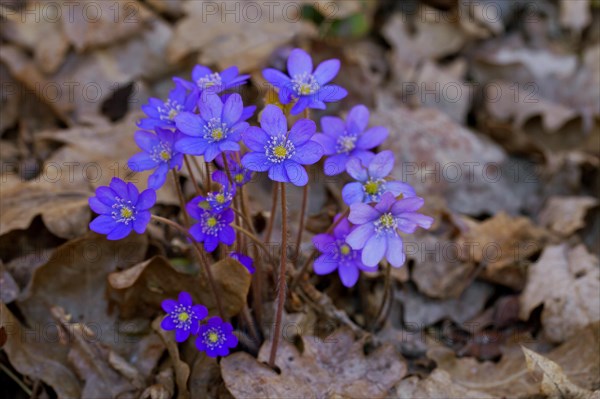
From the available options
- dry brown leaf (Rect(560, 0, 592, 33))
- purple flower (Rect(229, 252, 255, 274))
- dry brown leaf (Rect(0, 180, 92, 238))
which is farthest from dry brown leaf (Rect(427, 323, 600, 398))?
dry brown leaf (Rect(560, 0, 592, 33))

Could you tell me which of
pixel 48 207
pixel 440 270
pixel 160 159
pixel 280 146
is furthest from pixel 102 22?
pixel 440 270

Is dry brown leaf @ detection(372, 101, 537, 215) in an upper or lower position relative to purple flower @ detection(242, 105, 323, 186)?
lower

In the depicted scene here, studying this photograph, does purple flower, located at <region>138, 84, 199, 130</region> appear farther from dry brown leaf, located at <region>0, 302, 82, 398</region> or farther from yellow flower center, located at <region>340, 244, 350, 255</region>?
dry brown leaf, located at <region>0, 302, 82, 398</region>

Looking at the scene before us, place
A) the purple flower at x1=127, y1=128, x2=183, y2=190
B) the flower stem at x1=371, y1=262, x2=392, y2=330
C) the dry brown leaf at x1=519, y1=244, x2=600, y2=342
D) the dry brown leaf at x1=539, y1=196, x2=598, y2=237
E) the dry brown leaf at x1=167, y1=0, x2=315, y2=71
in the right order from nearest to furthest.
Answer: the purple flower at x1=127, y1=128, x2=183, y2=190 < the flower stem at x1=371, y1=262, x2=392, y2=330 < the dry brown leaf at x1=519, y1=244, x2=600, y2=342 < the dry brown leaf at x1=539, y1=196, x2=598, y2=237 < the dry brown leaf at x1=167, y1=0, x2=315, y2=71

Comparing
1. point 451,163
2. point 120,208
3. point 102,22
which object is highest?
point 120,208

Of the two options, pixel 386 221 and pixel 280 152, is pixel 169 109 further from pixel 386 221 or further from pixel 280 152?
pixel 386 221

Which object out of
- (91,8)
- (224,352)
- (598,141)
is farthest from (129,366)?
(598,141)

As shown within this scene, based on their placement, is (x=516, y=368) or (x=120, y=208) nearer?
(x=120, y=208)

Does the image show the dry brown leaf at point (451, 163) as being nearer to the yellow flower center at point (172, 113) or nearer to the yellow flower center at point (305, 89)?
the yellow flower center at point (305, 89)
